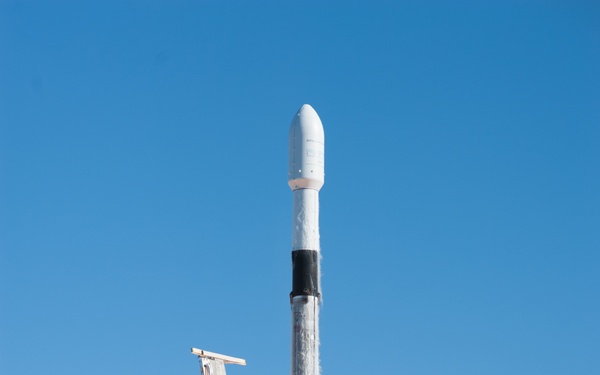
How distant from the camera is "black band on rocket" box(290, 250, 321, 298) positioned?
Result: 48.5 metres

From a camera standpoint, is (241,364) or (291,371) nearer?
(291,371)

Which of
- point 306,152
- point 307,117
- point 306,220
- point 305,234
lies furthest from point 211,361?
point 307,117

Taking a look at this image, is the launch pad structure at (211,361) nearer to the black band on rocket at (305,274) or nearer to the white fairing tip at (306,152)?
the black band on rocket at (305,274)

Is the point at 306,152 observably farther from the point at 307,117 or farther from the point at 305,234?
the point at 305,234

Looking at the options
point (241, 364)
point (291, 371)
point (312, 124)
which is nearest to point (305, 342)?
point (291, 371)

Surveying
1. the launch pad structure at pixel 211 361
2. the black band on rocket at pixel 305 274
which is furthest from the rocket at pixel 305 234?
the launch pad structure at pixel 211 361

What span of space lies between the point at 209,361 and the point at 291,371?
300 centimetres

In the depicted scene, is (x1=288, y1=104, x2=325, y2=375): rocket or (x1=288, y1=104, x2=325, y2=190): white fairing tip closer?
(x1=288, y1=104, x2=325, y2=375): rocket

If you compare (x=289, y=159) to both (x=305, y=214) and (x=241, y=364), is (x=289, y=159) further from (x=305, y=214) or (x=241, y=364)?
(x=241, y=364)

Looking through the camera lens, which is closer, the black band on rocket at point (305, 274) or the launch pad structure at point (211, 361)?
the black band on rocket at point (305, 274)

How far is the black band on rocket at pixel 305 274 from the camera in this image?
159ft

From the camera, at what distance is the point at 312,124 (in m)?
50.8

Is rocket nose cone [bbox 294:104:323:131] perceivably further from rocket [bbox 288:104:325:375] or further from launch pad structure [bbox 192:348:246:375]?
launch pad structure [bbox 192:348:246:375]

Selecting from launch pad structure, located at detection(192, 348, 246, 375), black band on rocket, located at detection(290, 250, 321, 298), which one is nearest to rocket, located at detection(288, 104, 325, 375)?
black band on rocket, located at detection(290, 250, 321, 298)
